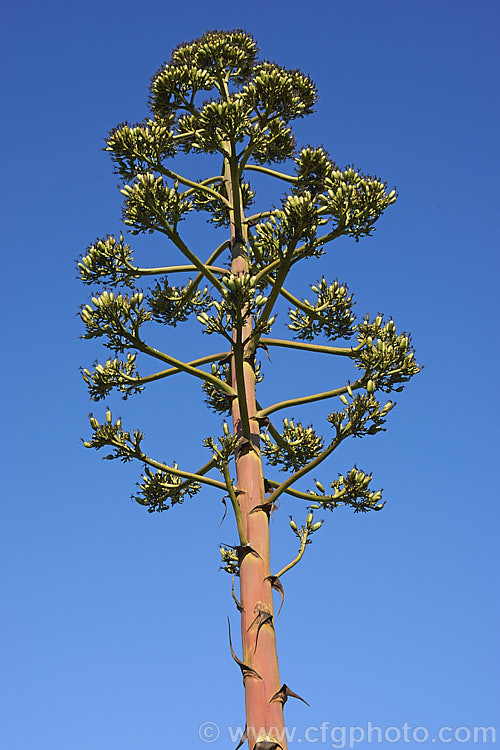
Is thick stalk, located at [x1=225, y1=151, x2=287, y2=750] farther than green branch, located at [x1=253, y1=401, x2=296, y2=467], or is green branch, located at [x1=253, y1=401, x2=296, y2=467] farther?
green branch, located at [x1=253, y1=401, x2=296, y2=467]

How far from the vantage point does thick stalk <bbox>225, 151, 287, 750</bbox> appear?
6.47 meters

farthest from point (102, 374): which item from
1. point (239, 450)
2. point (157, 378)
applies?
point (239, 450)

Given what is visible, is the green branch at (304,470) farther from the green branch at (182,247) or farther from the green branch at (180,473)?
the green branch at (182,247)

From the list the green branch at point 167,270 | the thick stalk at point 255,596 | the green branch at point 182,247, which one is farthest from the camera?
the green branch at point 167,270

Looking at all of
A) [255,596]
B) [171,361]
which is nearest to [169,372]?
[171,361]

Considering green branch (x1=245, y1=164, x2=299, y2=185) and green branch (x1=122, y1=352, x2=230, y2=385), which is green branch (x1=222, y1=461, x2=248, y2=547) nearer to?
green branch (x1=122, y1=352, x2=230, y2=385)

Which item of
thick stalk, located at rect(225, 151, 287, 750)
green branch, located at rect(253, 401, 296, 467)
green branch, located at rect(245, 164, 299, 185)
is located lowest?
thick stalk, located at rect(225, 151, 287, 750)

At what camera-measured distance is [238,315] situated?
Result: 7.35 meters

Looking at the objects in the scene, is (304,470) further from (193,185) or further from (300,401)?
(193,185)

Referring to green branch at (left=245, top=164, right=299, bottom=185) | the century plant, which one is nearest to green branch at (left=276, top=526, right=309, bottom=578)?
the century plant

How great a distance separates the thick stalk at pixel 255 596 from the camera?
21.2 feet

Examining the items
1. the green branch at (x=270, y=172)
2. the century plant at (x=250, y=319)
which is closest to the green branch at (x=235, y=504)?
the century plant at (x=250, y=319)

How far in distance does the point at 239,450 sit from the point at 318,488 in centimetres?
97

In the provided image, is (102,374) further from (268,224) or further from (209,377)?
(268,224)
